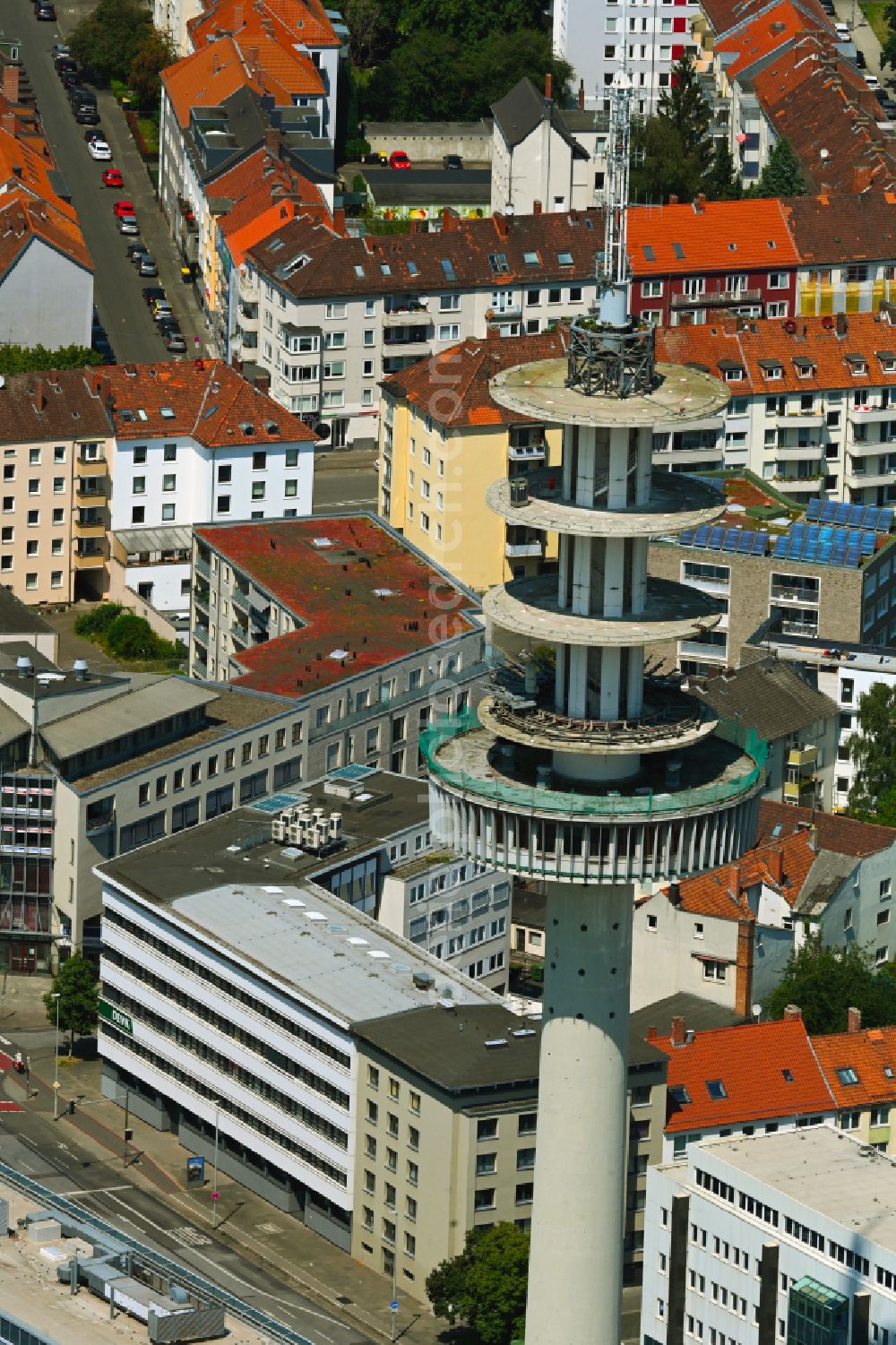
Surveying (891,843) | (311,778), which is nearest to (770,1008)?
(891,843)

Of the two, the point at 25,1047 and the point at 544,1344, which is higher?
the point at 544,1344

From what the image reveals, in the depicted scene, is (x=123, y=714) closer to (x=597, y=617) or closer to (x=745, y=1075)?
(x=745, y=1075)

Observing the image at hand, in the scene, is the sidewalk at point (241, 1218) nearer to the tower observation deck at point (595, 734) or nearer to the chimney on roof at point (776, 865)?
the chimney on roof at point (776, 865)

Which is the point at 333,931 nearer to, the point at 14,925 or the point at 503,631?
the point at 14,925

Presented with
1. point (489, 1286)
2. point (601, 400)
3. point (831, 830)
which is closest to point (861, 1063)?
point (831, 830)

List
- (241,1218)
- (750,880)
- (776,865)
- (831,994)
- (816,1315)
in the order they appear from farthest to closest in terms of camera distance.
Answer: (776,865) < (750,880) < (831,994) < (241,1218) < (816,1315)

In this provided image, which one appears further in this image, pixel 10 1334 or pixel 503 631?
pixel 10 1334

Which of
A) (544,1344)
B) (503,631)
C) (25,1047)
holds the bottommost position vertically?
(25,1047)
